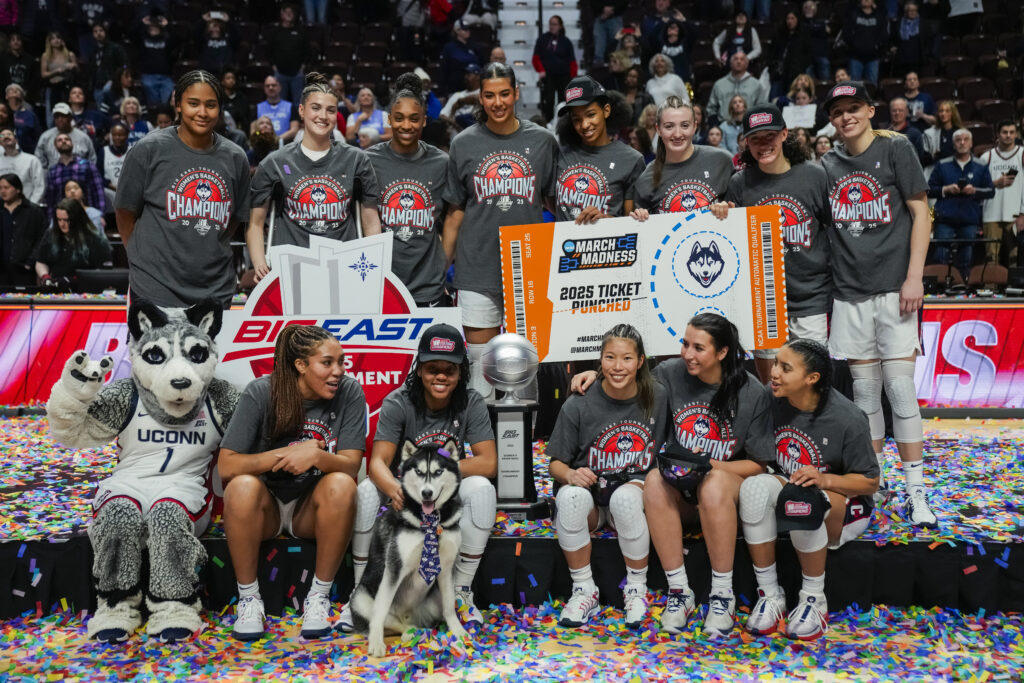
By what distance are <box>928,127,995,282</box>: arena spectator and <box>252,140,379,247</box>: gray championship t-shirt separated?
20.8ft

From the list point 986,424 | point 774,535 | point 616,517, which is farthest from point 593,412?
Answer: point 986,424

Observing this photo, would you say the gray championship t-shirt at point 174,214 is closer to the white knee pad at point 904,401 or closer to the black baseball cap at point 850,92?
the black baseball cap at point 850,92

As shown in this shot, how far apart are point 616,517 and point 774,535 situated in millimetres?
540

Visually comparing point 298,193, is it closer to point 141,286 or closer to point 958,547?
point 141,286

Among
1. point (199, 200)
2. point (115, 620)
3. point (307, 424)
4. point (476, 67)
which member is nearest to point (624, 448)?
point (307, 424)

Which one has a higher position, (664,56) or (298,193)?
(664,56)

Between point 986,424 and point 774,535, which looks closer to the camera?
point 774,535

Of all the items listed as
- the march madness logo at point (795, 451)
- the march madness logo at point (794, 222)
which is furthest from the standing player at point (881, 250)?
the march madness logo at point (795, 451)

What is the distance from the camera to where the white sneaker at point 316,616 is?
3221 mm

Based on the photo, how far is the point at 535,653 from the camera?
3107 millimetres

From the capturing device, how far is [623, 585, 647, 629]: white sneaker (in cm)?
329

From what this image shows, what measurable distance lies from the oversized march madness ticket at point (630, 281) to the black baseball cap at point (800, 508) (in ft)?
3.50

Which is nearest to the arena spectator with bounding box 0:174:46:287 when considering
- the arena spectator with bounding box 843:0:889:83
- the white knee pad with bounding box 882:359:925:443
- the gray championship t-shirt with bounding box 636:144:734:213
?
the gray championship t-shirt with bounding box 636:144:734:213

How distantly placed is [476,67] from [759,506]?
27.3 ft
